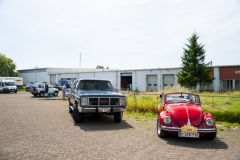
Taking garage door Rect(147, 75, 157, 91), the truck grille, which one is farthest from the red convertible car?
garage door Rect(147, 75, 157, 91)

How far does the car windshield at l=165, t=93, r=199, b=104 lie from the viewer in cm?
797

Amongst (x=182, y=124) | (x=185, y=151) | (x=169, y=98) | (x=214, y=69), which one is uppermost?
(x=214, y=69)

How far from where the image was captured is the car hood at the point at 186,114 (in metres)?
6.54

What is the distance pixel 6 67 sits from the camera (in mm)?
58969

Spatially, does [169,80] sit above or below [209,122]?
above

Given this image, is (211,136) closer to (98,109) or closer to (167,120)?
(167,120)

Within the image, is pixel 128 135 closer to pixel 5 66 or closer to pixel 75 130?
pixel 75 130

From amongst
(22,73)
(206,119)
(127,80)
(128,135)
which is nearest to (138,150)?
(128,135)

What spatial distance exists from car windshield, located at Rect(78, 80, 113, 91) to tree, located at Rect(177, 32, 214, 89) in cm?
1941

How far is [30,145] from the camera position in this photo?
585 cm

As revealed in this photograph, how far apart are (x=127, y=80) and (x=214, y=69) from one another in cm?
1672

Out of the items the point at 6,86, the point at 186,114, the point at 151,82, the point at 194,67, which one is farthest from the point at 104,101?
the point at 6,86

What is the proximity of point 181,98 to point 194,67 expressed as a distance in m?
22.0

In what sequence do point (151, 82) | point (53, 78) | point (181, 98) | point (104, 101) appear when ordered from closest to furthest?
point (181, 98) < point (104, 101) < point (151, 82) < point (53, 78)
